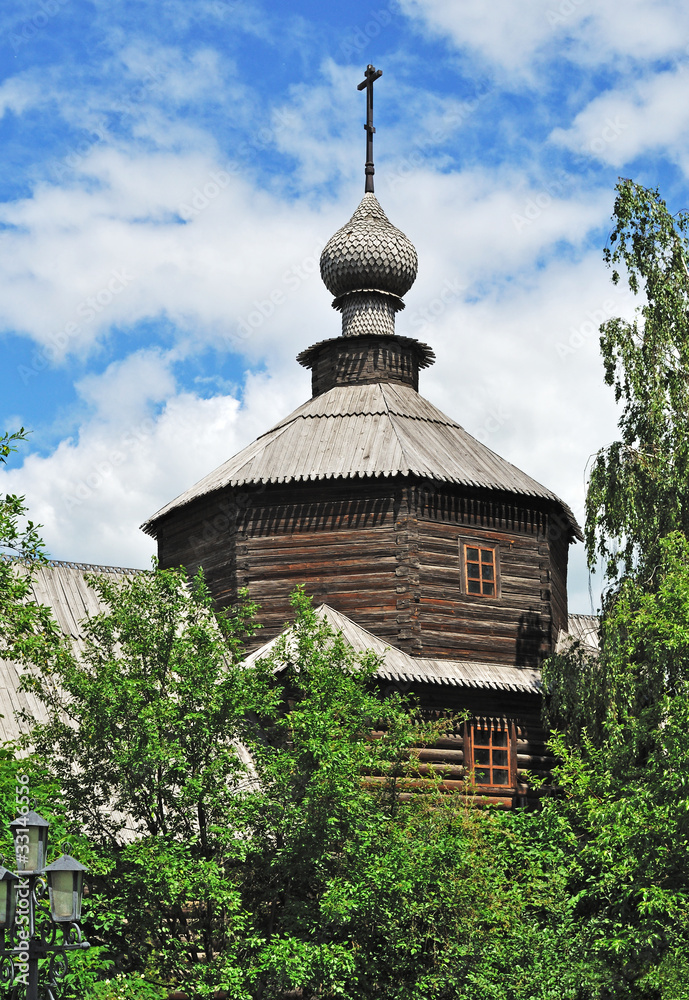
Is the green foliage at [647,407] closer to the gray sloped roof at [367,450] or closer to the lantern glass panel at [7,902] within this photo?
the gray sloped roof at [367,450]

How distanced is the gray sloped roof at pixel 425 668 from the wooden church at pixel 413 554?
36 millimetres

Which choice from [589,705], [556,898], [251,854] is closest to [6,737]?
[251,854]

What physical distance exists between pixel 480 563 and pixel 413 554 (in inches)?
57.7

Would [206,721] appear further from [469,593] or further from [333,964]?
[469,593]

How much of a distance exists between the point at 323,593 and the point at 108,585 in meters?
6.65

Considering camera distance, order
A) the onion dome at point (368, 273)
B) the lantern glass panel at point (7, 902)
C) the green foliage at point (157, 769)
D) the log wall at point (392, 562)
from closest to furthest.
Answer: the lantern glass panel at point (7, 902), the green foliage at point (157, 769), the log wall at point (392, 562), the onion dome at point (368, 273)

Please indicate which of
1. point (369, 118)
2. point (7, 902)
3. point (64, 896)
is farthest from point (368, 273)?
point (7, 902)

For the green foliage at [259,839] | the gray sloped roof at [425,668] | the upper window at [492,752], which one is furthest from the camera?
the upper window at [492,752]

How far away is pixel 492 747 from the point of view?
2014 cm

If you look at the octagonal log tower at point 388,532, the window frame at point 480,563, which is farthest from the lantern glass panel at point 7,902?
the window frame at point 480,563

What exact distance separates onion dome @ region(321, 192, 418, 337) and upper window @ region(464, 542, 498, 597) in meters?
5.68

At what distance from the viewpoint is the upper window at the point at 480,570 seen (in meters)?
20.8

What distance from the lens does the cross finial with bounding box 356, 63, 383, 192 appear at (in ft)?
86.0

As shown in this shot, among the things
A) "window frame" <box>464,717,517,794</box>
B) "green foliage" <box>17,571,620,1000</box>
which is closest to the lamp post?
"green foliage" <box>17,571,620,1000</box>
